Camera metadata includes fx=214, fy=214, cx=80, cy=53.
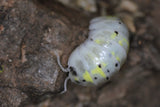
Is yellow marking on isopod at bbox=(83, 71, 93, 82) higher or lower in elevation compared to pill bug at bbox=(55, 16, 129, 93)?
lower

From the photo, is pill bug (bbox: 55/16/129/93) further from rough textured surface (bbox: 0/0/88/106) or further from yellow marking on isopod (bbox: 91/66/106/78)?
rough textured surface (bbox: 0/0/88/106)

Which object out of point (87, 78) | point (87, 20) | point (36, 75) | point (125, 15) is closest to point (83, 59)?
point (87, 78)

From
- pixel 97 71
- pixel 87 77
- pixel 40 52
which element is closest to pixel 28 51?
pixel 40 52

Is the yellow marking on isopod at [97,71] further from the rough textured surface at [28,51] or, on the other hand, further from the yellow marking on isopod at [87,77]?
the rough textured surface at [28,51]

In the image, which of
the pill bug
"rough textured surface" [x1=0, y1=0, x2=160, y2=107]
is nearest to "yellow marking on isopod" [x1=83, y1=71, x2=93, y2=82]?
the pill bug

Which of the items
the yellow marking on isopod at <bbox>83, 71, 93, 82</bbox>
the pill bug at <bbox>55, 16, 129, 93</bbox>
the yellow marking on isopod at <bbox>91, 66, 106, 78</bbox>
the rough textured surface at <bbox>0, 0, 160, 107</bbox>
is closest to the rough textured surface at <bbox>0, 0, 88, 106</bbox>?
the rough textured surface at <bbox>0, 0, 160, 107</bbox>

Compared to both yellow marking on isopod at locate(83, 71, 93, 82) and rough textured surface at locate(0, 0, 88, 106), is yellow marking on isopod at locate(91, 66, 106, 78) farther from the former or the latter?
rough textured surface at locate(0, 0, 88, 106)

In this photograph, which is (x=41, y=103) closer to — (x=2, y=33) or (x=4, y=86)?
(x=4, y=86)

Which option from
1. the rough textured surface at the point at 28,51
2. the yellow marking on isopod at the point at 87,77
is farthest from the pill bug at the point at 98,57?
the rough textured surface at the point at 28,51
